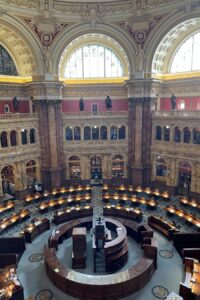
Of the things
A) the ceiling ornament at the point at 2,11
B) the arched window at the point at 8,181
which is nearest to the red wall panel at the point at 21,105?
the arched window at the point at 8,181

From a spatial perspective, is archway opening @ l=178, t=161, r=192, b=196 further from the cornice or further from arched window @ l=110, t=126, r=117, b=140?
the cornice

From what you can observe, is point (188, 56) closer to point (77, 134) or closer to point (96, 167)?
point (77, 134)

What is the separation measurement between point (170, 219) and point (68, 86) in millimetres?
18993

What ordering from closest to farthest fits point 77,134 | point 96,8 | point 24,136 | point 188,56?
point 96,8 < point 24,136 < point 188,56 < point 77,134

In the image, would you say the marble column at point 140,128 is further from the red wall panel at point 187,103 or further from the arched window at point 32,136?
the arched window at point 32,136

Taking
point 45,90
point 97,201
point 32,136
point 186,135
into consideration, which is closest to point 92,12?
point 45,90

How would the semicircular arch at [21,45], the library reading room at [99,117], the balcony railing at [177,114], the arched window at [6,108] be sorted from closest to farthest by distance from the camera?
the library reading room at [99,117] < the balcony railing at [177,114] < the semicircular arch at [21,45] < the arched window at [6,108]

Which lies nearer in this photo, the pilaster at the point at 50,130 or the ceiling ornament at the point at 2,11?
the ceiling ornament at the point at 2,11

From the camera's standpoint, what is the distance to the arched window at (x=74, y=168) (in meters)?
30.7

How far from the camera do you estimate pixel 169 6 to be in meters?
24.2

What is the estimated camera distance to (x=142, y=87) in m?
27.4

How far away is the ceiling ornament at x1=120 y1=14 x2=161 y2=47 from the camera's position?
83.9 feet

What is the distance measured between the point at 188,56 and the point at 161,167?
13.5 metres

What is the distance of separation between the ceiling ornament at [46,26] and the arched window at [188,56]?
13711 mm
